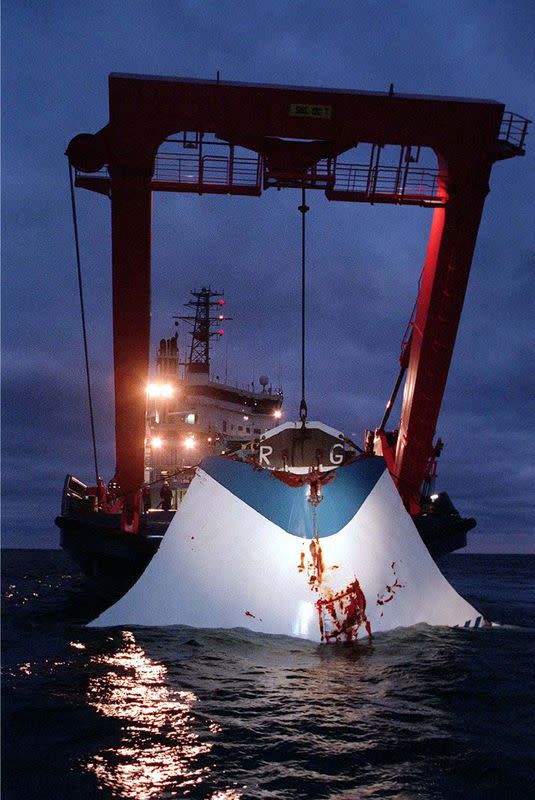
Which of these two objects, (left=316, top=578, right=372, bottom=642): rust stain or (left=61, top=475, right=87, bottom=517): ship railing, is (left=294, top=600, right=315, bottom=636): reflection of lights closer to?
(left=316, top=578, right=372, bottom=642): rust stain

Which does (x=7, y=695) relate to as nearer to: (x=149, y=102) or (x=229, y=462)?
(x=229, y=462)

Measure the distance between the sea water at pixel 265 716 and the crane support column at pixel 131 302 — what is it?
5.67 m

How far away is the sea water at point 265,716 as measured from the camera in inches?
174

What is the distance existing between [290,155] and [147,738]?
10.6 meters

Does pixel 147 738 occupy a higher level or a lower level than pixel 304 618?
lower

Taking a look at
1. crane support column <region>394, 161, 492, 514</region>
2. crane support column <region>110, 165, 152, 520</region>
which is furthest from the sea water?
crane support column <region>110, 165, 152, 520</region>

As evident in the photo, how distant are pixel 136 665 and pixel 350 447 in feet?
20.7

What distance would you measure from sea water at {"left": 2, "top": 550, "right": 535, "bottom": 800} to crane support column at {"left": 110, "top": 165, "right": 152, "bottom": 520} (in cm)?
567

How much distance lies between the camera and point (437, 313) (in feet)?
44.1

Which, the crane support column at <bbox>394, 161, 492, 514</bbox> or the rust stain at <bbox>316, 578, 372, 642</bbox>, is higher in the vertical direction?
the crane support column at <bbox>394, 161, 492, 514</bbox>

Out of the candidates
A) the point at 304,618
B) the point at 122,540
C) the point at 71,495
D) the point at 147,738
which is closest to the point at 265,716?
the point at 147,738

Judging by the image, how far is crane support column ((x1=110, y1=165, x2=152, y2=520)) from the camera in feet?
40.3

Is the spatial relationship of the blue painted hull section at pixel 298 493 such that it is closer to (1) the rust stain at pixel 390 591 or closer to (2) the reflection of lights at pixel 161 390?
(1) the rust stain at pixel 390 591

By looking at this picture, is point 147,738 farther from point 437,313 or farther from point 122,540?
point 437,313
